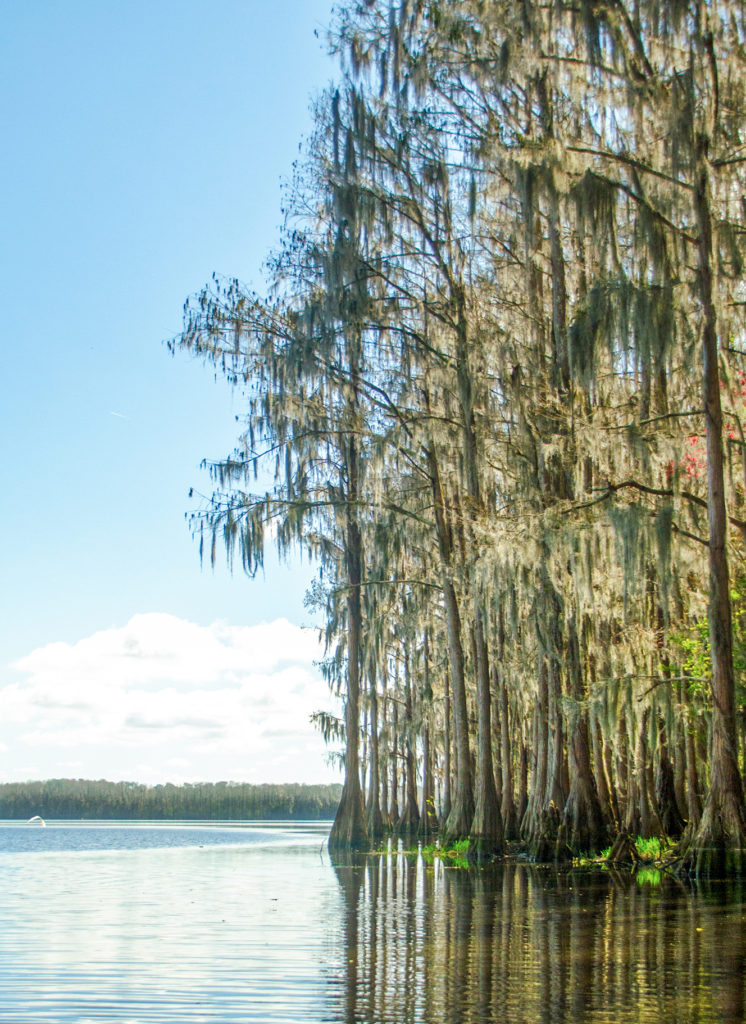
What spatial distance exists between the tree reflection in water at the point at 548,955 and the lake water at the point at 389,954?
0.6 inches

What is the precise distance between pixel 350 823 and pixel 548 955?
17592mm

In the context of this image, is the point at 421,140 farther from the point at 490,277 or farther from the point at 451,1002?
the point at 451,1002

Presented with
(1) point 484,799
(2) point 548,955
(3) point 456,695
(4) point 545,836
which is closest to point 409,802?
(3) point 456,695

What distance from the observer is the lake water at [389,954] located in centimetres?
450

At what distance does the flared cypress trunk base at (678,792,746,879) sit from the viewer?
981cm

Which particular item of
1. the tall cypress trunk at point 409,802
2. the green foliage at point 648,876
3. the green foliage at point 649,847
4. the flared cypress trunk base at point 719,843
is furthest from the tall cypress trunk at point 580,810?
the tall cypress trunk at point 409,802

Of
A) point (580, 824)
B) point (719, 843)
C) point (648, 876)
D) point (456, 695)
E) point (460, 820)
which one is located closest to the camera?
point (719, 843)

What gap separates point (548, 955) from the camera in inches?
237

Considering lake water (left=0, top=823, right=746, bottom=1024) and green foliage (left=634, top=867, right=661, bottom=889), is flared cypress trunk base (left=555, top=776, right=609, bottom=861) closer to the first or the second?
green foliage (left=634, top=867, right=661, bottom=889)

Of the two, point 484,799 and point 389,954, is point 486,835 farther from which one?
point 389,954

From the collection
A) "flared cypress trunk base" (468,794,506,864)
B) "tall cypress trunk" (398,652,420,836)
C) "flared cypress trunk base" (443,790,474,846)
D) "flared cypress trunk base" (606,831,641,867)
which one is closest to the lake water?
"flared cypress trunk base" (606,831,641,867)

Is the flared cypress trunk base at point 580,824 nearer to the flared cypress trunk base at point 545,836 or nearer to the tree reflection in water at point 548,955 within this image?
the flared cypress trunk base at point 545,836

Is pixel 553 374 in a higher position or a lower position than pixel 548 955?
higher

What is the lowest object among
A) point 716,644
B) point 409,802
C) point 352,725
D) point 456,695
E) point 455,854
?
point 409,802
